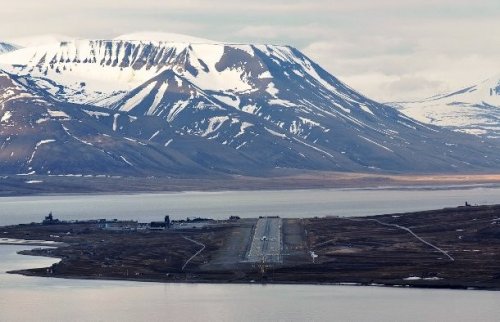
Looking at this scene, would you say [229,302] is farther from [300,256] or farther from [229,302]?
[300,256]

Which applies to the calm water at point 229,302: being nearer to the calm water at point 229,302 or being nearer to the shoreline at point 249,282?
the calm water at point 229,302

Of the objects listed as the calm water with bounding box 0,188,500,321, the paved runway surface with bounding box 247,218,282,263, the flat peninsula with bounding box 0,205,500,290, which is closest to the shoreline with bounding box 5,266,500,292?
the flat peninsula with bounding box 0,205,500,290

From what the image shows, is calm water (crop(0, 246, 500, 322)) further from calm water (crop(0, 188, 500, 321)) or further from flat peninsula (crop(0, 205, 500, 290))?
flat peninsula (crop(0, 205, 500, 290))

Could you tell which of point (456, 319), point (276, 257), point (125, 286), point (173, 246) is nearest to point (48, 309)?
point (125, 286)

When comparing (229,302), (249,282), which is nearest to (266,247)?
(249,282)

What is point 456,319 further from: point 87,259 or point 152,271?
point 87,259

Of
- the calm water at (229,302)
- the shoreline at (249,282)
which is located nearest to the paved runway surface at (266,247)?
the shoreline at (249,282)

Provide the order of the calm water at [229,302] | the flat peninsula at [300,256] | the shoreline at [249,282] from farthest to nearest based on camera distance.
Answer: the flat peninsula at [300,256], the shoreline at [249,282], the calm water at [229,302]
